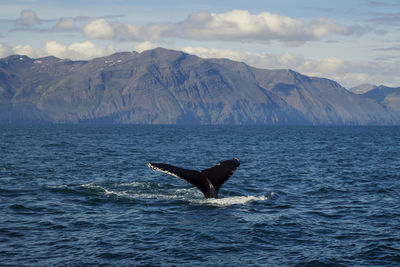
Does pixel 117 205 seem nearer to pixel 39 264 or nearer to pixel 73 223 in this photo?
pixel 73 223

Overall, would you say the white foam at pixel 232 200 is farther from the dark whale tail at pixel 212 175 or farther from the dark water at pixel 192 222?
the dark whale tail at pixel 212 175

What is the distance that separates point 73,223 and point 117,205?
10.5ft

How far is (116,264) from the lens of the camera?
429 inches

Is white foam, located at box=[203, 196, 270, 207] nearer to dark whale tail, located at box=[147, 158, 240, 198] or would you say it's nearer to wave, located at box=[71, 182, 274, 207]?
wave, located at box=[71, 182, 274, 207]

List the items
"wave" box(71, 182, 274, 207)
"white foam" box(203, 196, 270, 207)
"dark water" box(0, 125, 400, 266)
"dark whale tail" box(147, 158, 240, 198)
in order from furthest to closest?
"wave" box(71, 182, 274, 207) → "white foam" box(203, 196, 270, 207) → "dark whale tail" box(147, 158, 240, 198) → "dark water" box(0, 125, 400, 266)

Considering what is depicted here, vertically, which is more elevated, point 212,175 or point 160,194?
point 212,175

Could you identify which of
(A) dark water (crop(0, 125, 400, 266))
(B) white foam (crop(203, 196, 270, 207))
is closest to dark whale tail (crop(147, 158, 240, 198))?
(B) white foam (crop(203, 196, 270, 207))

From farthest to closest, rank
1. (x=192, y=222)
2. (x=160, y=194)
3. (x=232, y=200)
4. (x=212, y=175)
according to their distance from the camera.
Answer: (x=160, y=194) < (x=232, y=200) < (x=212, y=175) < (x=192, y=222)

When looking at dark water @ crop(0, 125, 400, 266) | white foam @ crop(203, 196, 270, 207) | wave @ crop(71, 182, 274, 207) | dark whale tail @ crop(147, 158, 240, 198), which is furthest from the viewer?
wave @ crop(71, 182, 274, 207)

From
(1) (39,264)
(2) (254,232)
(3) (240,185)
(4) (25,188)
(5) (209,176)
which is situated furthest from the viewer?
(3) (240,185)

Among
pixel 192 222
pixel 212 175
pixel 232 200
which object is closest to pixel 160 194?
pixel 232 200

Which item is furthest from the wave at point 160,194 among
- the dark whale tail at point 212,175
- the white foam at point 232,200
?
the dark whale tail at point 212,175

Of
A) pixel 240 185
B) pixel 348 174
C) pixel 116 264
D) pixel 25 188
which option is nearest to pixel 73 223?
pixel 116 264

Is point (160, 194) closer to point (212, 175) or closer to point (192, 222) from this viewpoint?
point (212, 175)
